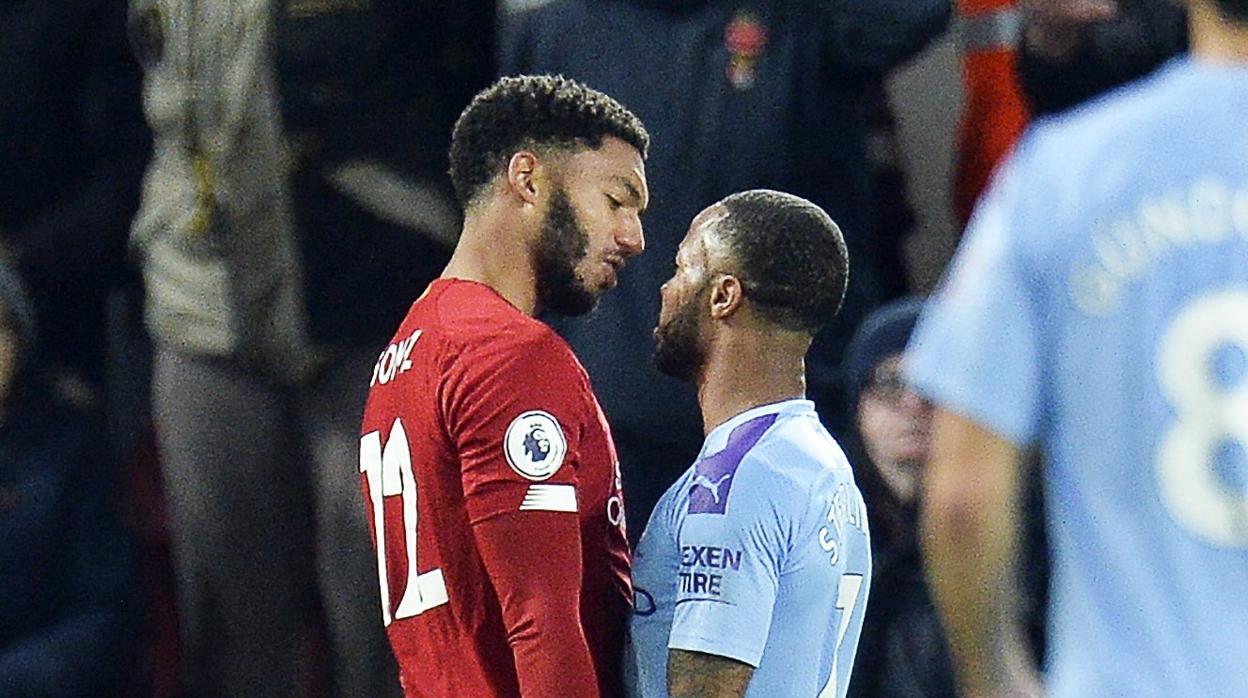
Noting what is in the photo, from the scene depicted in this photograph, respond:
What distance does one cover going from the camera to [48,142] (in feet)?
18.7

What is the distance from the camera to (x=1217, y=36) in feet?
7.11

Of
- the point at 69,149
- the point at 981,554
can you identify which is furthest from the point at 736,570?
the point at 69,149

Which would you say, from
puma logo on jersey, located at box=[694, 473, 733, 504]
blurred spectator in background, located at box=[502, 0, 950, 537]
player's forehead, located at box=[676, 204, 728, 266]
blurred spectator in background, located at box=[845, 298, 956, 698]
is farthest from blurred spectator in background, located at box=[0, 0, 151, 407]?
puma logo on jersey, located at box=[694, 473, 733, 504]

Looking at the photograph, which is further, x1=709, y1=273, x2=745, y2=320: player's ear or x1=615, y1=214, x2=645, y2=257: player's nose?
x1=615, y1=214, x2=645, y2=257: player's nose

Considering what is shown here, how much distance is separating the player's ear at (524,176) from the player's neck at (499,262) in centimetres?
4

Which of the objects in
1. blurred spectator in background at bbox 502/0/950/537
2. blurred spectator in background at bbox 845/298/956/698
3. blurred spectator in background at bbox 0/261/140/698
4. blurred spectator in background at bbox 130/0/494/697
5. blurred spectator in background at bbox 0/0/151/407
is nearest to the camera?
blurred spectator in background at bbox 845/298/956/698

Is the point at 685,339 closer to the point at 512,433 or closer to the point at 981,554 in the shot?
the point at 512,433

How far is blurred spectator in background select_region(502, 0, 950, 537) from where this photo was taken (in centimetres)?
462

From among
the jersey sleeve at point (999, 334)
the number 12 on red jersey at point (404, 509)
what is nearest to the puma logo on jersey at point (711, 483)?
the number 12 on red jersey at point (404, 509)

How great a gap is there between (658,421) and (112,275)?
1.56 metres

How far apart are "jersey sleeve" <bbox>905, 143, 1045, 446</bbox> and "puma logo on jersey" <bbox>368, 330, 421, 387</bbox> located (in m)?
1.24

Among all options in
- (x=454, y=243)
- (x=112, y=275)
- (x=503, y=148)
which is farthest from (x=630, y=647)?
(x=112, y=275)

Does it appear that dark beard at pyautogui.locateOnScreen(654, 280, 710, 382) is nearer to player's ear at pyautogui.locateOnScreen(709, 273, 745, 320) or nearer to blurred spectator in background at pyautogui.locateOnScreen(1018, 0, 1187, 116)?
player's ear at pyautogui.locateOnScreen(709, 273, 745, 320)

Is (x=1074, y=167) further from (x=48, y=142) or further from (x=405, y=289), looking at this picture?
(x=48, y=142)
